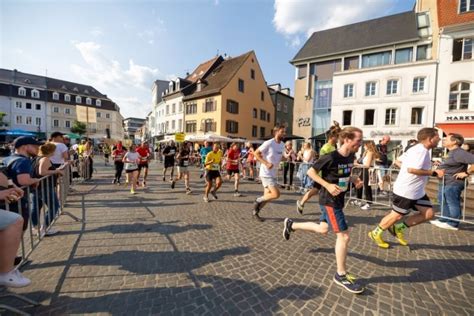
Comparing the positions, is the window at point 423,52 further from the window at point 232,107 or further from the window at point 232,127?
the window at point 232,127

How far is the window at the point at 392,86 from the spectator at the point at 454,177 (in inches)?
818

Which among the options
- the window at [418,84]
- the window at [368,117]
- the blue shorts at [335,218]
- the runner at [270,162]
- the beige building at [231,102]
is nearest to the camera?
the blue shorts at [335,218]

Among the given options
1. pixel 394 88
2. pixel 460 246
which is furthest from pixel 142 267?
pixel 394 88

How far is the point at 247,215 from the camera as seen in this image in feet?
19.4

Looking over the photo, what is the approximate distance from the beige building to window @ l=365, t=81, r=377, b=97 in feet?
50.4

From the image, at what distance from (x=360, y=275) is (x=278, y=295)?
4.12 feet

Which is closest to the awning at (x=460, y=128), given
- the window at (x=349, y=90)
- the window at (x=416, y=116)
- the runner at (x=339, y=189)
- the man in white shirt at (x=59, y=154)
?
the window at (x=416, y=116)

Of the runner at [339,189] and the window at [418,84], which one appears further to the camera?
the window at [418,84]

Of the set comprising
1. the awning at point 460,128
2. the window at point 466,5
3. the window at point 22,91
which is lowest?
the awning at point 460,128

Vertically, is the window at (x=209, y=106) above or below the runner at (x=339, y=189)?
above

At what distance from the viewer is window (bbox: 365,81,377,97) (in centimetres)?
2312

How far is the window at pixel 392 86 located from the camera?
22.1 m

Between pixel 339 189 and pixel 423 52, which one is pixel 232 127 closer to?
pixel 423 52

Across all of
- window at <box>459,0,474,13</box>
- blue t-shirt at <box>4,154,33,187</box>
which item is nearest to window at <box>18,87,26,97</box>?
blue t-shirt at <box>4,154,33,187</box>
